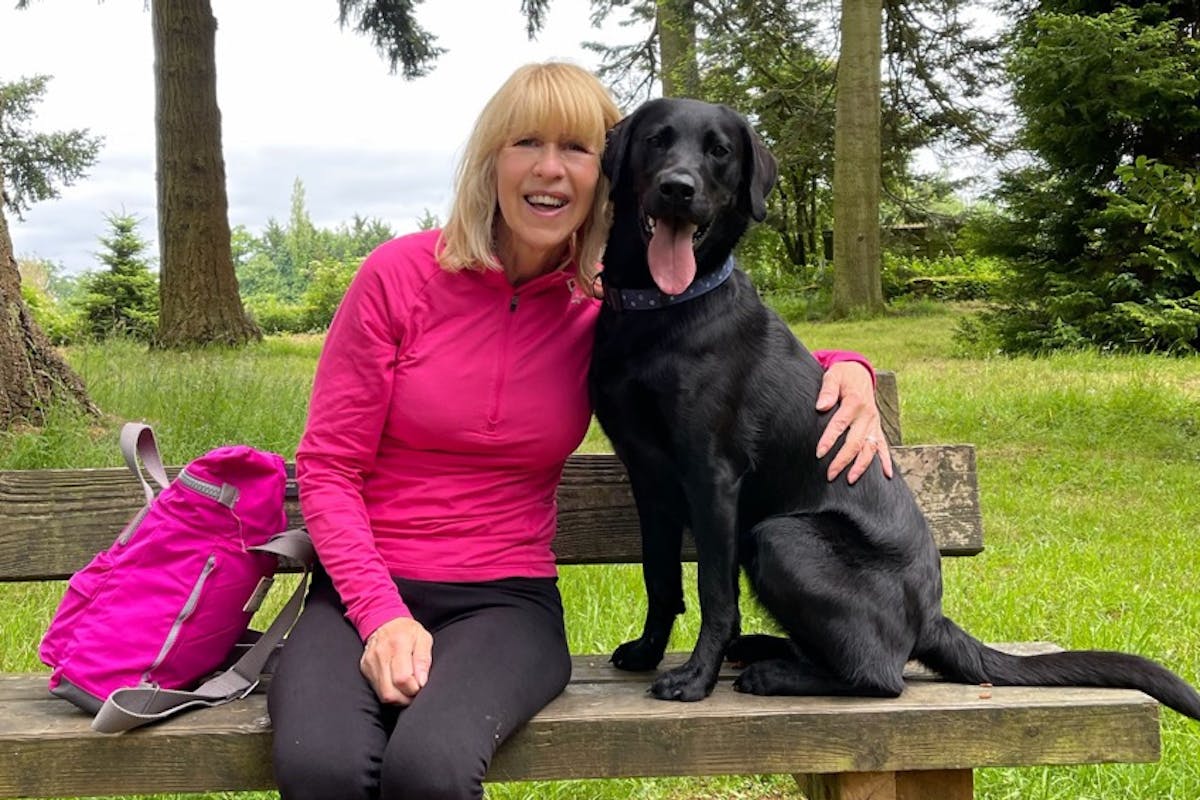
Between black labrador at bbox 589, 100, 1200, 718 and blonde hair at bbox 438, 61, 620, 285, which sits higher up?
blonde hair at bbox 438, 61, 620, 285

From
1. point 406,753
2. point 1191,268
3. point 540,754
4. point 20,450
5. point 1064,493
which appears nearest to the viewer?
point 406,753

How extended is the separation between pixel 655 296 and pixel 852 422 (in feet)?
1.49

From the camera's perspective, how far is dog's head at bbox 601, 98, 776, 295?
2049 millimetres

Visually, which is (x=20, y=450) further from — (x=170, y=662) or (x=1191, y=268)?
(x=1191, y=268)

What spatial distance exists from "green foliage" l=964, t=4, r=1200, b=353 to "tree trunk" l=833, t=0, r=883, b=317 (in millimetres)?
2529

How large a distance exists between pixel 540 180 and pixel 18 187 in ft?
71.4

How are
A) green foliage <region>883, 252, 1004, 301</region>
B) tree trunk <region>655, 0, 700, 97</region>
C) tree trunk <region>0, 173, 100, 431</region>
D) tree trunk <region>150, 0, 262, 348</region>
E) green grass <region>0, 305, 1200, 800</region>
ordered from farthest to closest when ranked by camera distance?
green foliage <region>883, 252, 1004, 301</region>
tree trunk <region>655, 0, 700, 97</region>
tree trunk <region>150, 0, 262, 348</region>
tree trunk <region>0, 173, 100, 431</region>
green grass <region>0, 305, 1200, 800</region>

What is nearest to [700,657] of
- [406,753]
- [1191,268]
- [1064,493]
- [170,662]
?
[406,753]

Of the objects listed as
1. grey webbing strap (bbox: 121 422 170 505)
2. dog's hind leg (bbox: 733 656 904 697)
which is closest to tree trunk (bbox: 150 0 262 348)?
grey webbing strap (bbox: 121 422 170 505)

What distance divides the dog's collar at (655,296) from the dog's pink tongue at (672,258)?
27 mm

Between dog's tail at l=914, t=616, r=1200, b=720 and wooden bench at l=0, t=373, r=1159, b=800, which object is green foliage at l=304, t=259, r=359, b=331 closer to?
wooden bench at l=0, t=373, r=1159, b=800

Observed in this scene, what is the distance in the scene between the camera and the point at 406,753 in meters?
1.74

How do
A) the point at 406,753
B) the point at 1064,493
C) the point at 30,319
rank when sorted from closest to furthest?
the point at 406,753 < the point at 30,319 < the point at 1064,493

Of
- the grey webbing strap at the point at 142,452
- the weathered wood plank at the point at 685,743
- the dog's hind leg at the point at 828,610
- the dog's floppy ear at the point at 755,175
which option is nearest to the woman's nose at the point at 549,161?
the dog's floppy ear at the point at 755,175
